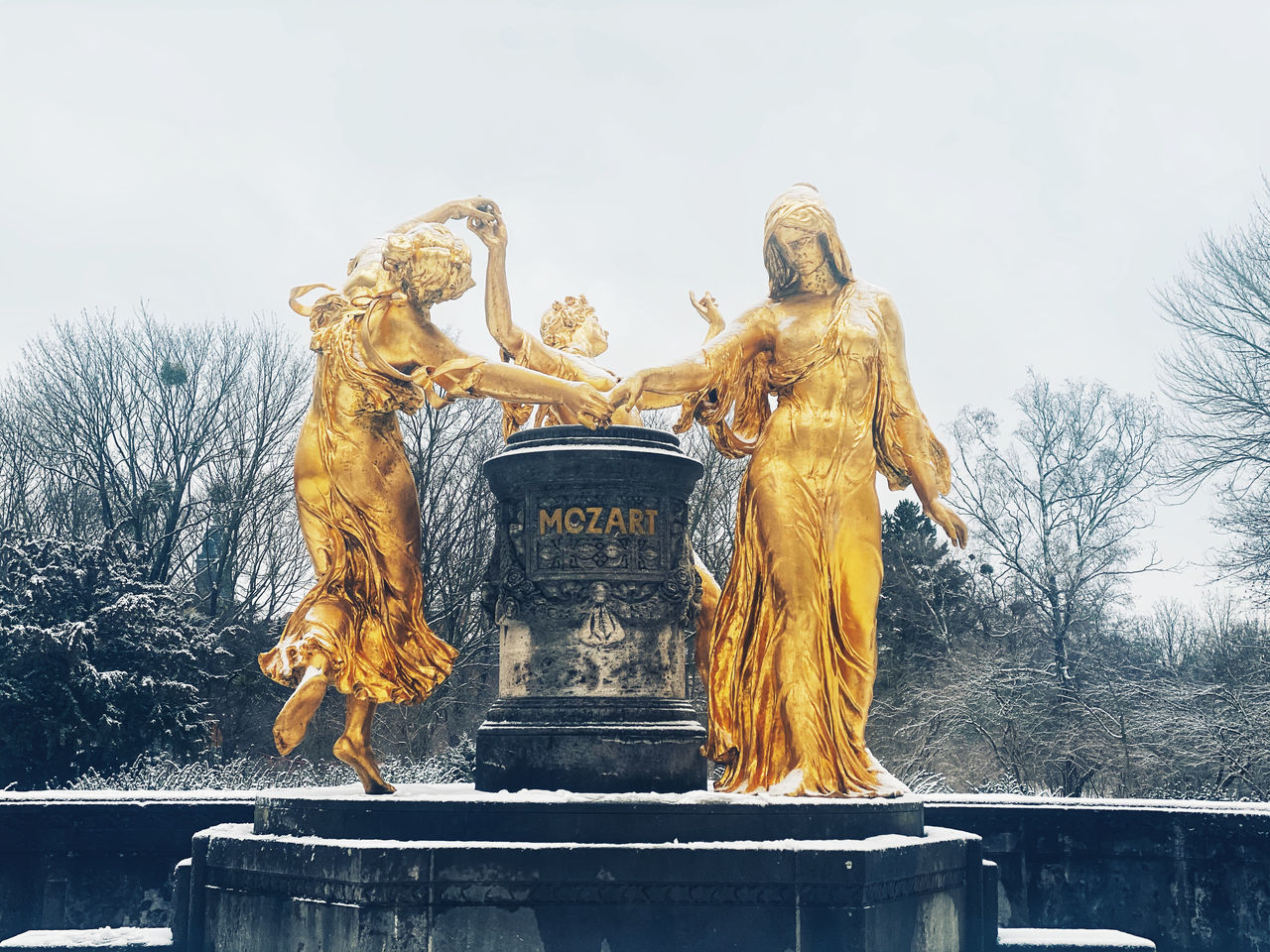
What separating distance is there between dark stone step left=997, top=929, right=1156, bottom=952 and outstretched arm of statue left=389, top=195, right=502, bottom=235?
16.8ft

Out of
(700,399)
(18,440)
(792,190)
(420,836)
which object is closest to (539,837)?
(420,836)

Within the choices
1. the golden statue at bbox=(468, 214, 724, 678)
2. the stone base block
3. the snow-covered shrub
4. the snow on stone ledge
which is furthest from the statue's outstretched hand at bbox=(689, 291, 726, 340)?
the snow-covered shrub

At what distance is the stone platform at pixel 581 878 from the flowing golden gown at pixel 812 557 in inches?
32.4

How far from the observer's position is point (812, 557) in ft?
25.3

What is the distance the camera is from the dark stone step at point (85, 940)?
6.79 metres

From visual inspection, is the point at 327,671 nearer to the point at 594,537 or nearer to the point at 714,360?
the point at 594,537

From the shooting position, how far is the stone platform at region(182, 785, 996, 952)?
6066mm

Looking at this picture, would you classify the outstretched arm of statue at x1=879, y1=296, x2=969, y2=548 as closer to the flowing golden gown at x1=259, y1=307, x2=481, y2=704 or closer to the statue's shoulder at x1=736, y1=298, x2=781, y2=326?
the statue's shoulder at x1=736, y1=298, x2=781, y2=326

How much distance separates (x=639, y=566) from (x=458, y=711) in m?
22.1

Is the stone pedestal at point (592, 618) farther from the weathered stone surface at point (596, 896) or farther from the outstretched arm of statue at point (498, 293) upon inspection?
the outstretched arm of statue at point (498, 293)

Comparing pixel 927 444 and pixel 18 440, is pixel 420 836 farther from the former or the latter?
pixel 18 440

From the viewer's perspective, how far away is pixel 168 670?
20109 mm

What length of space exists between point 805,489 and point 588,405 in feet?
4.29

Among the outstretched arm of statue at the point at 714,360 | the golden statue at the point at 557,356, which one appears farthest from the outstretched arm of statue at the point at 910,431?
the golden statue at the point at 557,356
